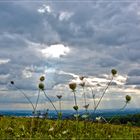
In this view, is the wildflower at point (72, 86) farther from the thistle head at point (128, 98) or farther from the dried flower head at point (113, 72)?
the thistle head at point (128, 98)

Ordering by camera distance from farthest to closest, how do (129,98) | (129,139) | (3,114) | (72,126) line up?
(3,114)
(72,126)
(129,98)
(129,139)

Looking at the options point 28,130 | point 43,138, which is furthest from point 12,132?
point 43,138

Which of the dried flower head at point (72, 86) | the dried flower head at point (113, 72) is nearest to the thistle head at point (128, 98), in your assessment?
the dried flower head at point (113, 72)

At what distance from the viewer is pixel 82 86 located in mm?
14211

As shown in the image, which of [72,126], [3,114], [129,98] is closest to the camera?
[129,98]

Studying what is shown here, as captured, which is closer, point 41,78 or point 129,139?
point 129,139

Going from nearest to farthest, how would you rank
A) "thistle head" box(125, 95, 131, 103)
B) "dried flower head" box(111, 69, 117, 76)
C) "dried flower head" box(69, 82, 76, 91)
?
"dried flower head" box(69, 82, 76, 91) < "thistle head" box(125, 95, 131, 103) < "dried flower head" box(111, 69, 117, 76)

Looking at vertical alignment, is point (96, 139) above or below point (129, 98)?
below

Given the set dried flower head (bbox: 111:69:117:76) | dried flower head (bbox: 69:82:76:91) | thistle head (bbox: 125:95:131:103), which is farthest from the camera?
dried flower head (bbox: 111:69:117:76)

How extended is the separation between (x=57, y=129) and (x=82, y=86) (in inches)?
66.8

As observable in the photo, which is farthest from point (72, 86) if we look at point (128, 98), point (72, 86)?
point (128, 98)

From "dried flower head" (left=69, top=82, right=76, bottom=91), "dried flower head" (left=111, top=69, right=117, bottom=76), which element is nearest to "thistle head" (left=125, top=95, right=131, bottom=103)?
"dried flower head" (left=111, top=69, right=117, bottom=76)

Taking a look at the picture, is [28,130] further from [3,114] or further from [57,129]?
[3,114]

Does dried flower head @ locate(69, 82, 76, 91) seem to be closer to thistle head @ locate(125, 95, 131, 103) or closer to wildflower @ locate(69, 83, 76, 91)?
wildflower @ locate(69, 83, 76, 91)
